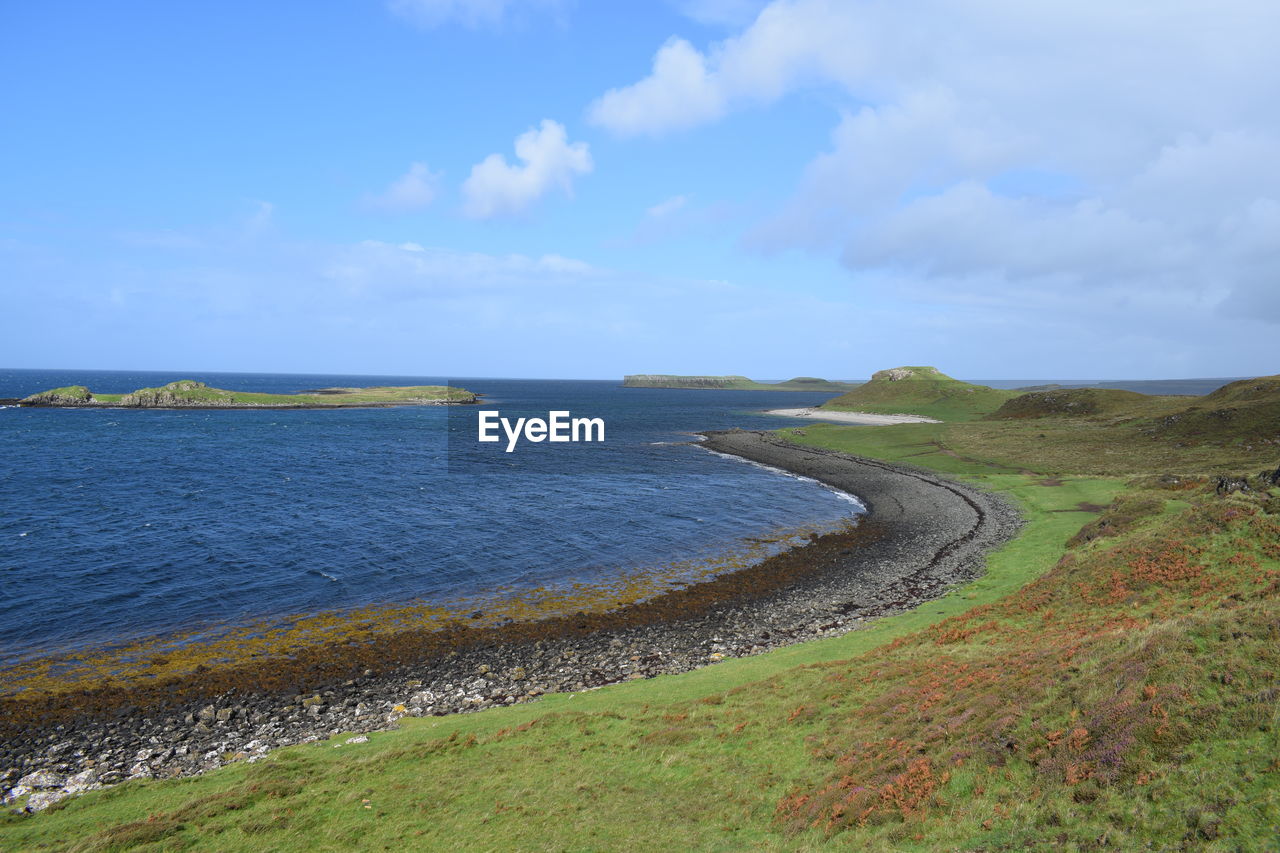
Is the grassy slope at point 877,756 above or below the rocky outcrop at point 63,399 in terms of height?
below

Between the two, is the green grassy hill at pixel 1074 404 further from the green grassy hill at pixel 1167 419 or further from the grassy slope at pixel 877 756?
the grassy slope at pixel 877 756

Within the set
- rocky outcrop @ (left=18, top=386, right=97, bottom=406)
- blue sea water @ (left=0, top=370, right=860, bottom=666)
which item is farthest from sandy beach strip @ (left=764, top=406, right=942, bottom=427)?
rocky outcrop @ (left=18, top=386, right=97, bottom=406)

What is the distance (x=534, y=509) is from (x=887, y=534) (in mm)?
36027

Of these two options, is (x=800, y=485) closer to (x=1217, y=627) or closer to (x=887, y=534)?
(x=887, y=534)

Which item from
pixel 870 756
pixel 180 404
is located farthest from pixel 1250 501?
pixel 180 404

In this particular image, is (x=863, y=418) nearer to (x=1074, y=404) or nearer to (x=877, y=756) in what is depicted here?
(x=1074, y=404)

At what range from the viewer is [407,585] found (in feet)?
140

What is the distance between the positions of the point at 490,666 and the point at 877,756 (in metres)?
19.8

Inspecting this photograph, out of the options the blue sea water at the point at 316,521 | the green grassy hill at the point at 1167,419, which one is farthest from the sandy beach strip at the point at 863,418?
the blue sea water at the point at 316,521

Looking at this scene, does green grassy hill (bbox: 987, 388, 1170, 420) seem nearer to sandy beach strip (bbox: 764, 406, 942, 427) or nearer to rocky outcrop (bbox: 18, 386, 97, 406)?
sandy beach strip (bbox: 764, 406, 942, 427)

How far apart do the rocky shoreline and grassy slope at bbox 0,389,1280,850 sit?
8.49 ft

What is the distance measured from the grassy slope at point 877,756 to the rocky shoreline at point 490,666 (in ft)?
8.49

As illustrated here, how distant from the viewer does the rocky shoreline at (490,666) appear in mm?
22562

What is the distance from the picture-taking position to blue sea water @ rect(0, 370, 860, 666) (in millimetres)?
39125
